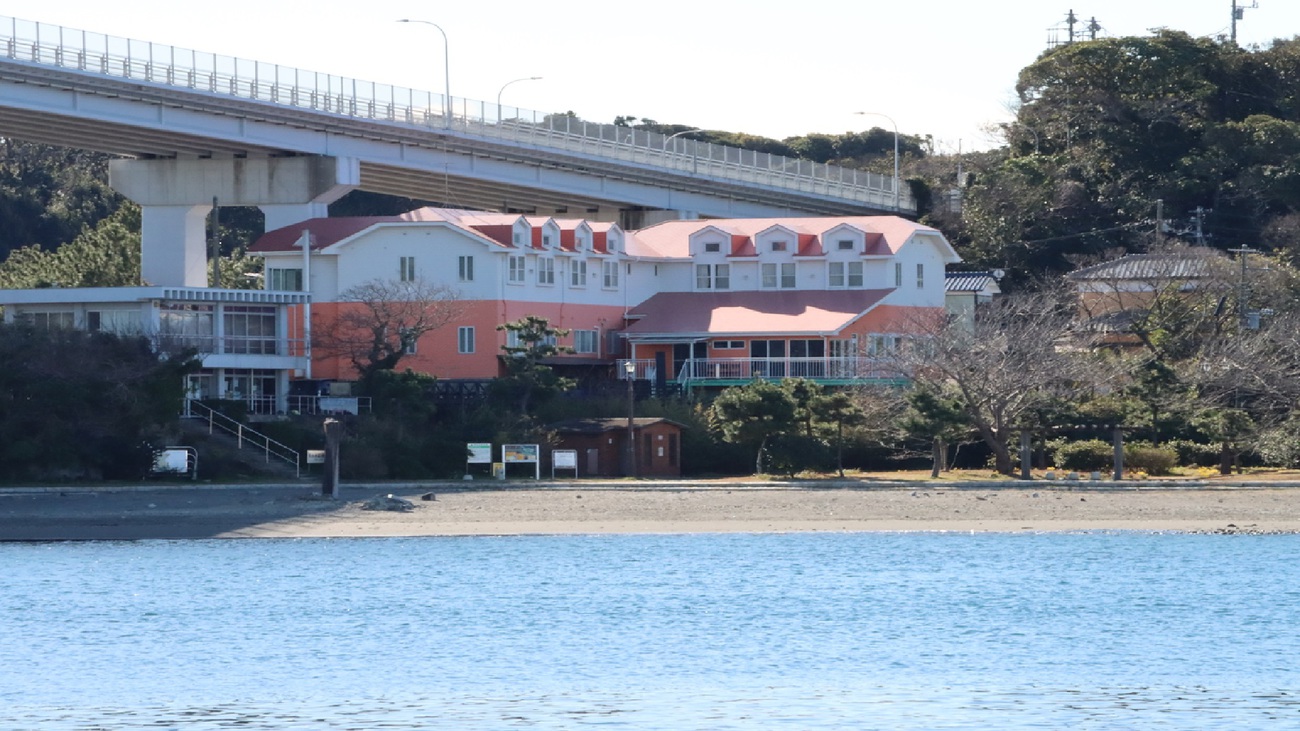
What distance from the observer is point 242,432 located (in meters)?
56.8

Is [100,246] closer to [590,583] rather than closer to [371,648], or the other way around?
[590,583]

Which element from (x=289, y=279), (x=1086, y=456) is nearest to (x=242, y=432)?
(x=289, y=279)

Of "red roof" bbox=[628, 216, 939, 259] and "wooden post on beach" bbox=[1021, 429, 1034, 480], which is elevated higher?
"red roof" bbox=[628, 216, 939, 259]

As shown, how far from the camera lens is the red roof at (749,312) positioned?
231 ft

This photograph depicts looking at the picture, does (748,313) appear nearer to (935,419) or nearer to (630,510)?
(935,419)

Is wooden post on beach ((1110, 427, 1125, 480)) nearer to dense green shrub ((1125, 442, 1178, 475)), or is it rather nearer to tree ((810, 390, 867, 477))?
dense green shrub ((1125, 442, 1178, 475))

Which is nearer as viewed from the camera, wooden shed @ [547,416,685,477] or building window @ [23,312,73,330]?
wooden shed @ [547,416,685,477]

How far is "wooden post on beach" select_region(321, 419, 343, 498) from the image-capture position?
47.9 m

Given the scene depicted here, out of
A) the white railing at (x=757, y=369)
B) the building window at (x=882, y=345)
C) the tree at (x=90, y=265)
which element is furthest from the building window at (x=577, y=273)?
the tree at (x=90, y=265)

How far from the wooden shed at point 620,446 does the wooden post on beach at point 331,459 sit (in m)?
9.92

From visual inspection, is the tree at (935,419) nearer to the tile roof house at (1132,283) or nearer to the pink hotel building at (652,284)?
the pink hotel building at (652,284)

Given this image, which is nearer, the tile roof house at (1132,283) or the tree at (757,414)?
the tree at (757,414)

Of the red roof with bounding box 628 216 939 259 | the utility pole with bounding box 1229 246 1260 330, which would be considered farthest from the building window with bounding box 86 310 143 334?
the utility pole with bounding box 1229 246 1260 330

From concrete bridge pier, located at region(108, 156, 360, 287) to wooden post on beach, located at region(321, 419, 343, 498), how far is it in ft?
76.8
